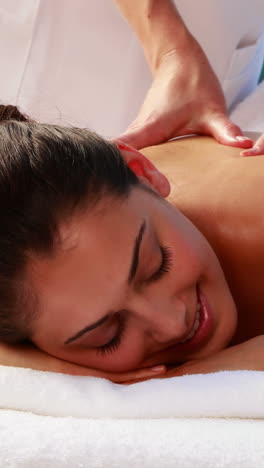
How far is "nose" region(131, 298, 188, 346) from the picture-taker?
0.90 metres

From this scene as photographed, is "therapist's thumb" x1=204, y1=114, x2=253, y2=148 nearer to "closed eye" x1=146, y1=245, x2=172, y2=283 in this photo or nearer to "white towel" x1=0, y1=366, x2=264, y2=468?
"closed eye" x1=146, y1=245, x2=172, y2=283

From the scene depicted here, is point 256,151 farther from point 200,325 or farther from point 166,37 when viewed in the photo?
point 166,37

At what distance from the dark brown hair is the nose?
147mm

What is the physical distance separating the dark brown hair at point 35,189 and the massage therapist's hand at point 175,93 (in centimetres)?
44

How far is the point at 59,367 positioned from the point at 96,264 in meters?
0.16

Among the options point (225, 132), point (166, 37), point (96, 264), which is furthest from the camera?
point (166, 37)

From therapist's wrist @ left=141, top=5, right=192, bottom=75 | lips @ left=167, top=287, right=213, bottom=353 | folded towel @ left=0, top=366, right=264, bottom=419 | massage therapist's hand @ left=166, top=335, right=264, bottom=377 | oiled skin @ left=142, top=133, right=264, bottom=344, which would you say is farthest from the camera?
therapist's wrist @ left=141, top=5, right=192, bottom=75

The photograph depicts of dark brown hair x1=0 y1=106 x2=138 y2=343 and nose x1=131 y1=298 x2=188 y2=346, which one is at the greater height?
dark brown hair x1=0 y1=106 x2=138 y2=343

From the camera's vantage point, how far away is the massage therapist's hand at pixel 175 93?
142 cm

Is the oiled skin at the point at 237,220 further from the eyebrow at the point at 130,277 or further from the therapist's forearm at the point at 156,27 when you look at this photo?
the therapist's forearm at the point at 156,27

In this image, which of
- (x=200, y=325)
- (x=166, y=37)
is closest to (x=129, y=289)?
(x=200, y=325)

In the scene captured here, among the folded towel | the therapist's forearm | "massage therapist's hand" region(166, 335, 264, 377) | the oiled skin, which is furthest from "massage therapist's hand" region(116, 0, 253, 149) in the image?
the folded towel

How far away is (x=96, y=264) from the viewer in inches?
34.3

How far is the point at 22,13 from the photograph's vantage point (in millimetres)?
1908
